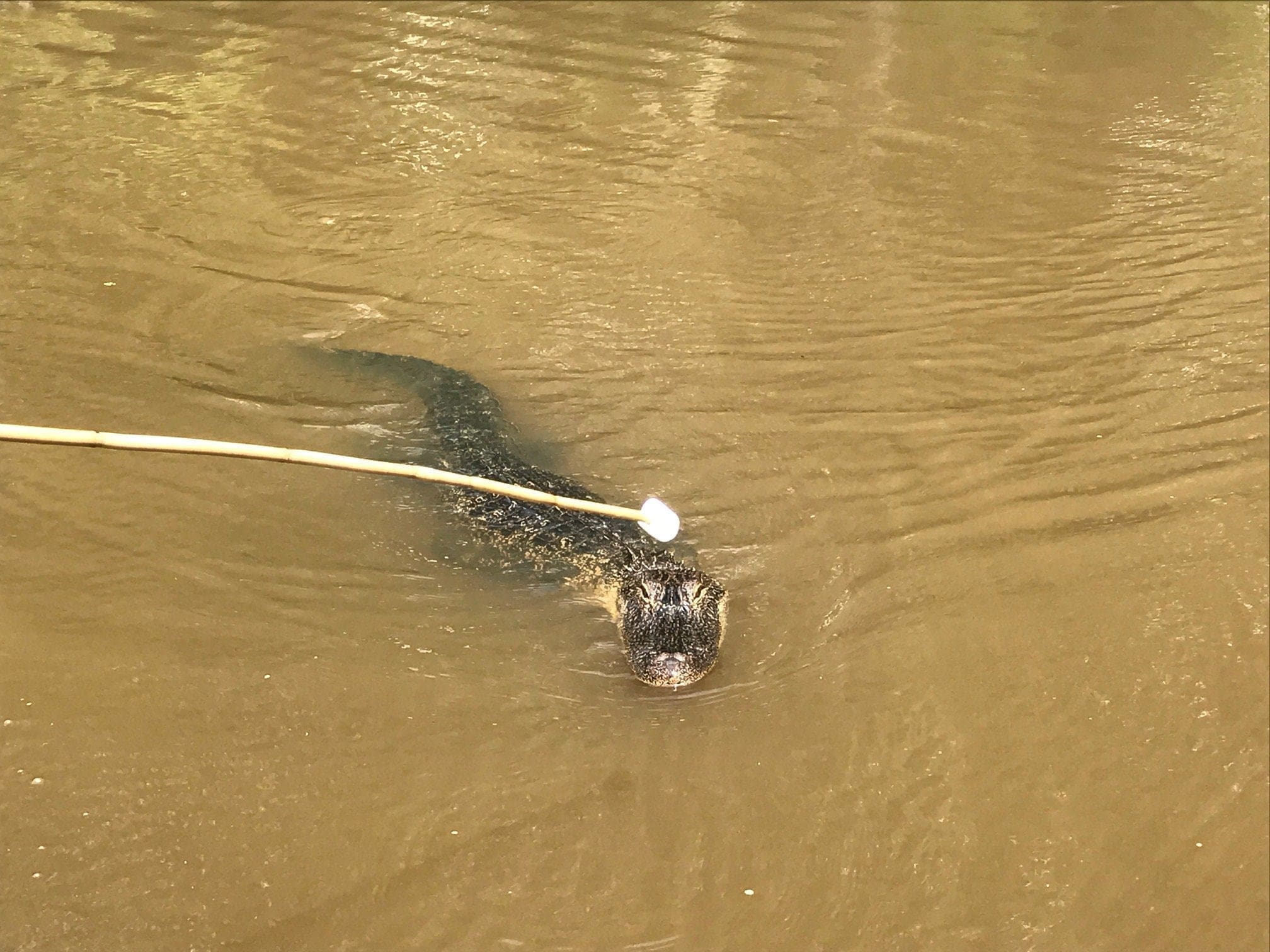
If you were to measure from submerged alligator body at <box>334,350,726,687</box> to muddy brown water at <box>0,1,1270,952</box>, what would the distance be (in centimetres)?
14

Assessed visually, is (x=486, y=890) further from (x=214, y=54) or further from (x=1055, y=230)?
(x=214, y=54)

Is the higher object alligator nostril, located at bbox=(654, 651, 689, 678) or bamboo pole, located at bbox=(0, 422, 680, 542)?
bamboo pole, located at bbox=(0, 422, 680, 542)

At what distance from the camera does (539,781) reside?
354cm

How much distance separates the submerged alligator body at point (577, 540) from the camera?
386cm

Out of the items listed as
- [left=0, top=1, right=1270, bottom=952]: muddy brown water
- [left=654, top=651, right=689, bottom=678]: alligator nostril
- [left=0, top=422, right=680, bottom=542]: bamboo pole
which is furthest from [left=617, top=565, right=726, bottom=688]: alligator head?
[left=0, top=422, right=680, bottom=542]: bamboo pole

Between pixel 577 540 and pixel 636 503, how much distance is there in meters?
0.37

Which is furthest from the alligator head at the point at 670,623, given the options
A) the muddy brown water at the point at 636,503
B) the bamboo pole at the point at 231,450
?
the bamboo pole at the point at 231,450

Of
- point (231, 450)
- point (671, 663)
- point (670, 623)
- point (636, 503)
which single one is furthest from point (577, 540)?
point (231, 450)

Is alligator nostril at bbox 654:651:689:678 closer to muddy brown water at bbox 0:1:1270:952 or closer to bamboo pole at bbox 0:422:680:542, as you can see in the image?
muddy brown water at bbox 0:1:1270:952

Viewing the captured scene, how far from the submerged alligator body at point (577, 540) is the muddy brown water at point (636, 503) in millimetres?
142

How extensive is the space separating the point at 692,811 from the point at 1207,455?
11.1ft

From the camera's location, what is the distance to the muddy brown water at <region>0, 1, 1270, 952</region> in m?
3.30

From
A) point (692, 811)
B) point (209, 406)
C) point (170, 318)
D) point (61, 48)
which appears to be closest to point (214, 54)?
point (61, 48)

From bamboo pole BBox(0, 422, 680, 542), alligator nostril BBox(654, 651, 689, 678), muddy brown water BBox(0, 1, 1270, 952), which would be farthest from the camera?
alligator nostril BBox(654, 651, 689, 678)
